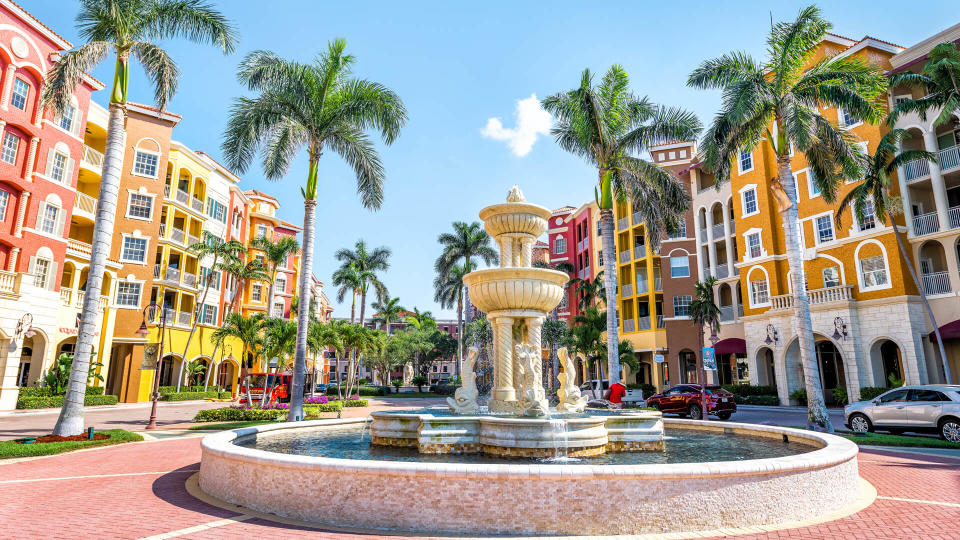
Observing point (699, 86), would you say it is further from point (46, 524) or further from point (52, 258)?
point (52, 258)

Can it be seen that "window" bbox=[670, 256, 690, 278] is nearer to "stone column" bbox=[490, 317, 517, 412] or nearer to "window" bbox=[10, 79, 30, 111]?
"stone column" bbox=[490, 317, 517, 412]

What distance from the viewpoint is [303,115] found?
63.1ft

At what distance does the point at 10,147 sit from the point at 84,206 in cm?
610

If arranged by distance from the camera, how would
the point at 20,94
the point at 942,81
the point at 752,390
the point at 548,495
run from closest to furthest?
1. the point at 548,495
2. the point at 942,81
3. the point at 20,94
4. the point at 752,390

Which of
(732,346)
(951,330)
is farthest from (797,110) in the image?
(732,346)

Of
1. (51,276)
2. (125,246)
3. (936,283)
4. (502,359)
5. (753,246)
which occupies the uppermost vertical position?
(125,246)

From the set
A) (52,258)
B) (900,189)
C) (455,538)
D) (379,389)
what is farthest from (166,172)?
(900,189)

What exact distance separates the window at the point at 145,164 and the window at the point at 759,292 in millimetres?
41287

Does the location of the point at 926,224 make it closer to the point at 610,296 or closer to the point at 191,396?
the point at 610,296

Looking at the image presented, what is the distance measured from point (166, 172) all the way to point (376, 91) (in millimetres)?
25099

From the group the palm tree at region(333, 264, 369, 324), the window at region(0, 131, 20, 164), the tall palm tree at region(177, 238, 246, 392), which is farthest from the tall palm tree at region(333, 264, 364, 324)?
the window at region(0, 131, 20, 164)

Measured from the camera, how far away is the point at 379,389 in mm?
47656

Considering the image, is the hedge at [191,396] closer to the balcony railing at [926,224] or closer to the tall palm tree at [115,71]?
the tall palm tree at [115,71]

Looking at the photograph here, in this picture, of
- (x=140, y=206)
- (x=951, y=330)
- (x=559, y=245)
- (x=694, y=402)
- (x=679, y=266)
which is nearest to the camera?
(x=694, y=402)
